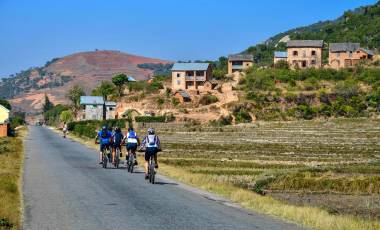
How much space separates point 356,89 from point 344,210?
8638 cm

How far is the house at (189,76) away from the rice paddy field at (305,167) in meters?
44.6

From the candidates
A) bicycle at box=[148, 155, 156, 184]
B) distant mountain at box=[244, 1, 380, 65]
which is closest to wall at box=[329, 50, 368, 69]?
distant mountain at box=[244, 1, 380, 65]

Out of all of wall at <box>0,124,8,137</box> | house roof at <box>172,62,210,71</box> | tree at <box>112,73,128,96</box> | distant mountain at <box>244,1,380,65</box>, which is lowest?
wall at <box>0,124,8,137</box>

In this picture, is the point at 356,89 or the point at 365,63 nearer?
the point at 356,89

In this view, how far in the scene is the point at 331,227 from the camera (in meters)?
14.3

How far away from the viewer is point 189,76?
122m

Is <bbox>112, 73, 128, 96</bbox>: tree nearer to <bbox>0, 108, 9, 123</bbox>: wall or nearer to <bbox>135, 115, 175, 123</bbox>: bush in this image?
<bbox>135, 115, 175, 123</bbox>: bush

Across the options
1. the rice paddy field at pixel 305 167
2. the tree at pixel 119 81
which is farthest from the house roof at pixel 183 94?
the rice paddy field at pixel 305 167

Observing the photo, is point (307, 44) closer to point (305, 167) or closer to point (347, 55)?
point (347, 55)

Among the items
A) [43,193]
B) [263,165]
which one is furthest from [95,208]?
[263,165]

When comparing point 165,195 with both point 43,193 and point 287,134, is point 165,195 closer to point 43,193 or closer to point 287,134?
point 43,193

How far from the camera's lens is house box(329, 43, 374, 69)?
11738 centimetres

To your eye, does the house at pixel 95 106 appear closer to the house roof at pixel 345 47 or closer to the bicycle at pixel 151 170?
the house roof at pixel 345 47

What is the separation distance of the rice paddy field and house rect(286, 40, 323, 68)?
42550mm
